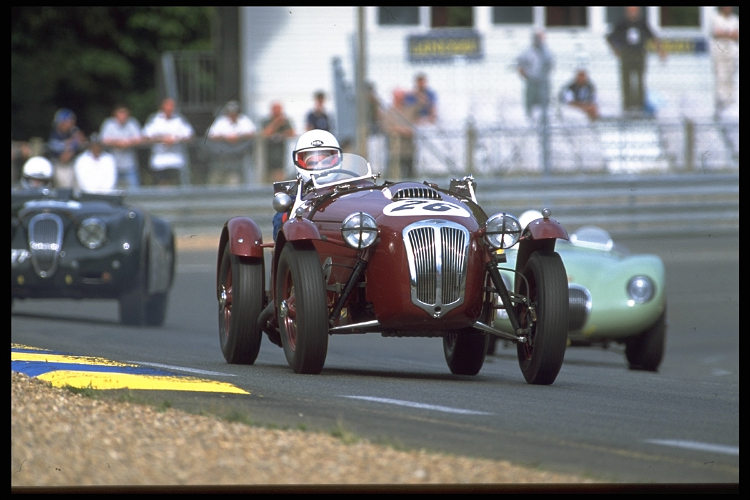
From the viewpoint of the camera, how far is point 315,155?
951 cm

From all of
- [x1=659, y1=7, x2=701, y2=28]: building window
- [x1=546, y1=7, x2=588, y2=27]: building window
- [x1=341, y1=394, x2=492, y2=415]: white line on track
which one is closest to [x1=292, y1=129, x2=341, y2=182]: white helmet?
[x1=341, y1=394, x2=492, y2=415]: white line on track

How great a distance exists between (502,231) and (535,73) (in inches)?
594

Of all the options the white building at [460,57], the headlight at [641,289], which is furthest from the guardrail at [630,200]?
the headlight at [641,289]

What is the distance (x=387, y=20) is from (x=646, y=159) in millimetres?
7754

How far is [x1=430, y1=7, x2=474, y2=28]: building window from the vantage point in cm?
2822

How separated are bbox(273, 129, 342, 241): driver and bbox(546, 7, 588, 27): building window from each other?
19.4 metres

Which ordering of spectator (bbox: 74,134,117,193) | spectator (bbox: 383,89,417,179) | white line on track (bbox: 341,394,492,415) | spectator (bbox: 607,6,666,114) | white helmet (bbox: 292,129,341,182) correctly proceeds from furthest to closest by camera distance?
spectator (bbox: 607,6,666,114) < spectator (bbox: 383,89,417,179) < spectator (bbox: 74,134,117,193) < white helmet (bbox: 292,129,341,182) < white line on track (bbox: 341,394,492,415)

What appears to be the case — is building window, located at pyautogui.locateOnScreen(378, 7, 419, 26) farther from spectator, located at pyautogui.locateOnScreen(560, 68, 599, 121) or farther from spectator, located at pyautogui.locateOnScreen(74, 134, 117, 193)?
spectator, located at pyautogui.locateOnScreen(74, 134, 117, 193)

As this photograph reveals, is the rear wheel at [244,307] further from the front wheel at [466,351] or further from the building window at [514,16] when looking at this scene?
the building window at [514,16]

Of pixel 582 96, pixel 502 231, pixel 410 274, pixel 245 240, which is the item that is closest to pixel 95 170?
pixel 582 96

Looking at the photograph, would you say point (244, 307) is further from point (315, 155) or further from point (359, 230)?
point (359, 230)

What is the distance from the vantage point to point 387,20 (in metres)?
28.1
